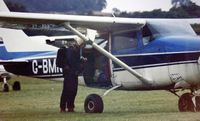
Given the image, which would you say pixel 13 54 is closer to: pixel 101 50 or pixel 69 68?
pixel 69 68

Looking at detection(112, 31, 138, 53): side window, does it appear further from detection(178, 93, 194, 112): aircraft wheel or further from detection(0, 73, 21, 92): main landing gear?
detection(0, 73, 21, 92): main landing gear

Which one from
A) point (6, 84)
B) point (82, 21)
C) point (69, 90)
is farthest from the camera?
point (6, 84)

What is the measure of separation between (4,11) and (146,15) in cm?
248

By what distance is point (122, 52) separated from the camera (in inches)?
503

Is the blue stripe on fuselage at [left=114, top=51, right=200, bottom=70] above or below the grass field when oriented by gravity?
above

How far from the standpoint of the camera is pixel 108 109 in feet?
44.8

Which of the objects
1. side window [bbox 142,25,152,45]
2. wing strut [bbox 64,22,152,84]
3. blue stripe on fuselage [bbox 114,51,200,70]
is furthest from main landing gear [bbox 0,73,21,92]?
side window [bbox 142,25,152,45]

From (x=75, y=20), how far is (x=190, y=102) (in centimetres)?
240

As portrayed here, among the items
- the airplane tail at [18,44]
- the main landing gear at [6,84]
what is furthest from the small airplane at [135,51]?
the main landing gear at [6,84]

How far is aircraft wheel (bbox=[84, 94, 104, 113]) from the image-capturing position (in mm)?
12719

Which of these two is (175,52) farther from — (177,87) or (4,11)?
(4,11)

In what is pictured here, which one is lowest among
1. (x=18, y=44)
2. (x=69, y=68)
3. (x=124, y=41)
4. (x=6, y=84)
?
(x=69, y=68)

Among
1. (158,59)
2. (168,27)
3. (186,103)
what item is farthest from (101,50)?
(186,103)

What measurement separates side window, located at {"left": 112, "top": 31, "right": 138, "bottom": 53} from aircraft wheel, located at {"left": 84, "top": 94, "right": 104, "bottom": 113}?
0.90m
